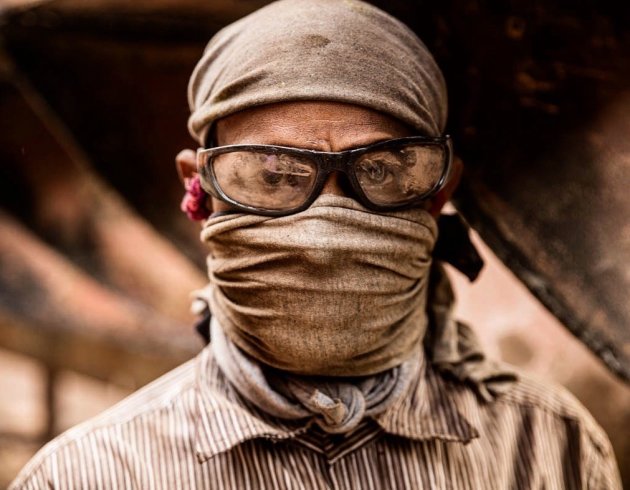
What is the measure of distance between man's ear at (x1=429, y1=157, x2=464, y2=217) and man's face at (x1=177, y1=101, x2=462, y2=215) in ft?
0.74

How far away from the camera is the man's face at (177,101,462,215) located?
1459 millimetres

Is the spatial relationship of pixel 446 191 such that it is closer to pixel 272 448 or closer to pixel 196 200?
pixel 196 200

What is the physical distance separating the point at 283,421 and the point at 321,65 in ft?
2.10

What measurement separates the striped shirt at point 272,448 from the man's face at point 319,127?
0.41 metres

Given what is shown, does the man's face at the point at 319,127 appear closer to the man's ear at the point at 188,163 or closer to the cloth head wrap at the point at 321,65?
the cloth head wrap at the point at 321,65

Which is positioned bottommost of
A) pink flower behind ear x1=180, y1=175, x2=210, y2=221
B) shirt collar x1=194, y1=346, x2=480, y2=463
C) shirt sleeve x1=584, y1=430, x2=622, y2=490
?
shirt sleeve x1=584, y1=430, x2=622, y2=490

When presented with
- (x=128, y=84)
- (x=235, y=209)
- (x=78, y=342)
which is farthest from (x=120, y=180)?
(x=235, y=209)

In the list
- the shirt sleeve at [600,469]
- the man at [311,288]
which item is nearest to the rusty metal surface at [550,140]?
the shirt sleeve at [600,469]

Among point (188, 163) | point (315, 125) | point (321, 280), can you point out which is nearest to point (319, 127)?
point (315, 125)

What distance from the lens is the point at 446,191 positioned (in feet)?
5.58

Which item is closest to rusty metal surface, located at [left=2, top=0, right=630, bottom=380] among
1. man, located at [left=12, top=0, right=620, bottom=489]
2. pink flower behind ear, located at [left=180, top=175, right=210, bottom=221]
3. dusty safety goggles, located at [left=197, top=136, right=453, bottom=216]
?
man, located at [left=12, top=0, right=620, bottom=489]

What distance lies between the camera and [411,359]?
5.35 feet

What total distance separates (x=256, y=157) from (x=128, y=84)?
53.8 inches

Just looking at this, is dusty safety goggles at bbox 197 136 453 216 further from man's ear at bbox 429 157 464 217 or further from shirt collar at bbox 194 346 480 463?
shirt collar at bbox 194 346 480 463
